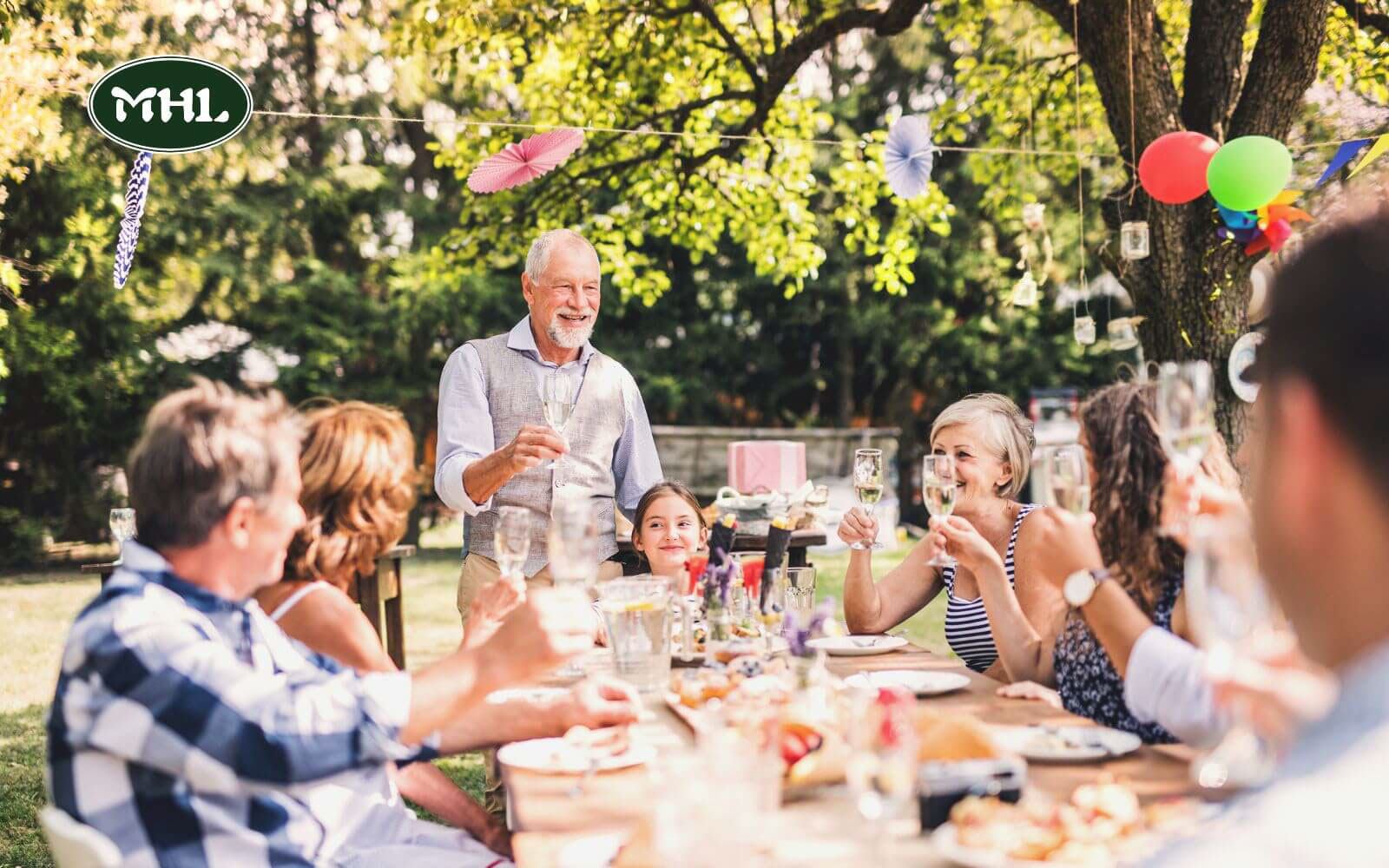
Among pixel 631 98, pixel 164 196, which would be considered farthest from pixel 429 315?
pixel 631 98

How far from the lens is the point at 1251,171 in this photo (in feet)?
13.2

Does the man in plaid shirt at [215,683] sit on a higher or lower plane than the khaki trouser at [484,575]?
higher

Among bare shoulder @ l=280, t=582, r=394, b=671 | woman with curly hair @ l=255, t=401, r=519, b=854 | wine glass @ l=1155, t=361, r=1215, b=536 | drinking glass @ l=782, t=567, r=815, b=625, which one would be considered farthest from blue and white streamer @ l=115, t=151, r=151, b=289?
wine glass @ l=1155, t=361, r=1215, b=536

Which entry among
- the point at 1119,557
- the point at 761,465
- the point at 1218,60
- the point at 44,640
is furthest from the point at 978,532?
the point at 44,640

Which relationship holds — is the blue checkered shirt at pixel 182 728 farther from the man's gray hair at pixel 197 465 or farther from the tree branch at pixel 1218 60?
the tree branch at pixel 1218 60

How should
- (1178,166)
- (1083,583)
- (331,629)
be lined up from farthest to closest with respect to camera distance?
(1178,166) < (331,629) < (1083,583)

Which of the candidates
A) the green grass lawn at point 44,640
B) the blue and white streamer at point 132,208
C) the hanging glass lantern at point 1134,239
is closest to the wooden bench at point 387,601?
the green grass lawn at point 44,640

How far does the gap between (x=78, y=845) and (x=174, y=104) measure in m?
4.06

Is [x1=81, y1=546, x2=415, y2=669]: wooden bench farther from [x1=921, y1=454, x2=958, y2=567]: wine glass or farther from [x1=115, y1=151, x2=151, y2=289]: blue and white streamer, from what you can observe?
[x1=921, y1=454, x2=958, y2=567]: wine glass

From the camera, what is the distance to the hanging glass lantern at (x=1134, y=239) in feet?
16.0

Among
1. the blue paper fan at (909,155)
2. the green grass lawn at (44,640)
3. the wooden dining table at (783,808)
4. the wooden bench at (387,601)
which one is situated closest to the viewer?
the wooden dining table at (783,808)

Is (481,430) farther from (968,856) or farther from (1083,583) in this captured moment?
(968,856)

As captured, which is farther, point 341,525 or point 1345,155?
point 1345,155

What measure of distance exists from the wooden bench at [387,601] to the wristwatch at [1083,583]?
4588mm
